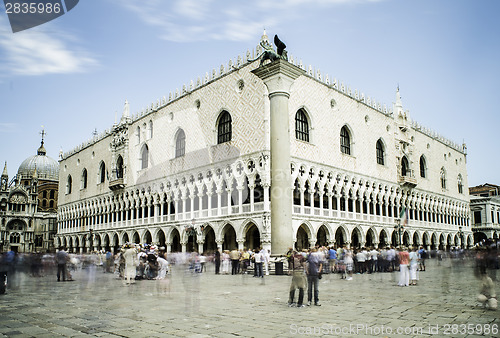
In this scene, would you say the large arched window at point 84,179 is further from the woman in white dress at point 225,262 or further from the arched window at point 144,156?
the woman in white dress at point 225,262

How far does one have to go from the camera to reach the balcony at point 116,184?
1439 inches

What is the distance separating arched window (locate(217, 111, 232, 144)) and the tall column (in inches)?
463

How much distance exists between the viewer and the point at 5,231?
57.8m

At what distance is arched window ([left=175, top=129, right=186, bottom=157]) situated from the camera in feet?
102

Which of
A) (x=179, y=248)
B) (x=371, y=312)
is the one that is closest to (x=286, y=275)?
(x=371, y=312)

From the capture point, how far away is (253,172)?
2467 cm

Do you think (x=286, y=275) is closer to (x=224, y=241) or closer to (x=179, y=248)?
(x=224, y=241)

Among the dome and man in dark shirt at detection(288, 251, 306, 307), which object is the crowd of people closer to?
man in dark shirt at detection(288, 251, 306, 307)

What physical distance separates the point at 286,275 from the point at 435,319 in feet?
33.7

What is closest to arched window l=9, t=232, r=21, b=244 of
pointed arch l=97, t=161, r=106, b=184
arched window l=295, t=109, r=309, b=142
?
pointed arch l=97, t=161, r=106, b=184

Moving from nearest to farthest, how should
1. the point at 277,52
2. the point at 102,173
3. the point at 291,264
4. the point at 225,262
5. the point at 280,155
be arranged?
1. the point at 291,264
2. the point at 280,155
3. the point at 277,52
4. the point at 225,262
5. the point at 102,173

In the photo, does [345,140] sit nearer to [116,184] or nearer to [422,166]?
[422,166]

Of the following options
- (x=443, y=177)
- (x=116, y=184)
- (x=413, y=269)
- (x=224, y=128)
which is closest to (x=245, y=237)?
(x=224, y=128)

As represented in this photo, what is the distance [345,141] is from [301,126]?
5530 mm
